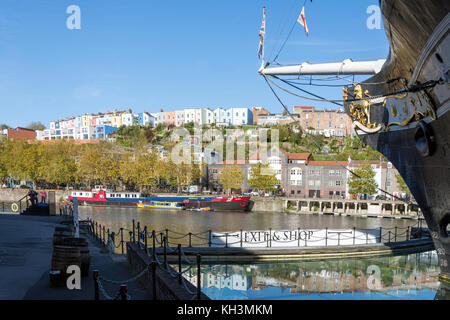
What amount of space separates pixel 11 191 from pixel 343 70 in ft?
206

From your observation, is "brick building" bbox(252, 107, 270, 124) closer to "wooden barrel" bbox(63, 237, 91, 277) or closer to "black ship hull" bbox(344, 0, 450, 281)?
"black ship hull" bbox(344, 0, 450, 281)

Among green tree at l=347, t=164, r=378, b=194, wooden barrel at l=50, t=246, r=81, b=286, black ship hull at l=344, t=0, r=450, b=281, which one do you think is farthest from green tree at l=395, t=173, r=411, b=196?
wooden barrel at l=50, t=246, r=81, b=286

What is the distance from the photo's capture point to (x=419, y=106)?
8.37 meters

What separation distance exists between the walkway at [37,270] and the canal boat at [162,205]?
34.4m

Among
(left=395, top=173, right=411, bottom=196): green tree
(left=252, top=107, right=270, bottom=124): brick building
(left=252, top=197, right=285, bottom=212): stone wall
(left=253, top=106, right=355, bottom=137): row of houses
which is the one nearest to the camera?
(left=395, top=173, right=411, bottom=196): green tree

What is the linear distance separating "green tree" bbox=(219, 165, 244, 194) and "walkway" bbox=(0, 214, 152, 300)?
4164 cm

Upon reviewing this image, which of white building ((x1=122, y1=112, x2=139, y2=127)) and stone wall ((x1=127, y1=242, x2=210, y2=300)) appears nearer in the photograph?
stone wall ((x1=127, y1=242, x2=210, y2=300))

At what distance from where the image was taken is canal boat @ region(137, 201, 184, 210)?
168 ft

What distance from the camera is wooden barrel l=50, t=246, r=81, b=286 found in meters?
8.53

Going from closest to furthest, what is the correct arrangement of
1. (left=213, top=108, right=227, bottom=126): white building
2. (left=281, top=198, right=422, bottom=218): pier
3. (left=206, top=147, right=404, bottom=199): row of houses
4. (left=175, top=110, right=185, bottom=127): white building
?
(left=281, top=198, right=422, bottom=218): pier < (left=206, top=147, right=404, bottom=199): row of houses < (left=175, top=110, right=185, bottom=127): white building < (left=213, top=108, right=227, bottom=126): white building

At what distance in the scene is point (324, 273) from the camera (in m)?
14.7

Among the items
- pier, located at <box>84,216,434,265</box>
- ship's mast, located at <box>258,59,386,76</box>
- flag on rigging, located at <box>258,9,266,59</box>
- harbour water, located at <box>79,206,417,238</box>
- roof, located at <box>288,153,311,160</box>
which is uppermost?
flag on rigging, located at <box>258,9,266,59</box>

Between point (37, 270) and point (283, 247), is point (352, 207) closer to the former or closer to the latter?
point (283, 247)

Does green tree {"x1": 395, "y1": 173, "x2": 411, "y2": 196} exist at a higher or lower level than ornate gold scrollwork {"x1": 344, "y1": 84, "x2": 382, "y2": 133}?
lower
